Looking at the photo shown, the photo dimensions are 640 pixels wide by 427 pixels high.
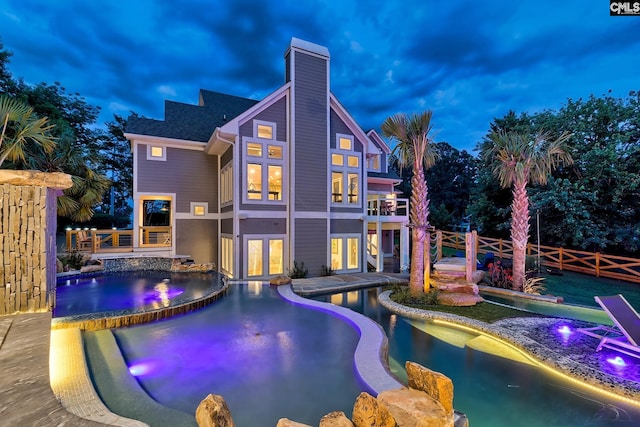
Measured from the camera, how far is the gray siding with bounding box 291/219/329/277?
39.7 ft

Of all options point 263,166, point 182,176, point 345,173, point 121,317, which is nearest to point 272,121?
point 263,166

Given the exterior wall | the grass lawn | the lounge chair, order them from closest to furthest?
the exterior wall
the lounge chair
the grass lawn

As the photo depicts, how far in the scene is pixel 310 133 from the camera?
1249cm

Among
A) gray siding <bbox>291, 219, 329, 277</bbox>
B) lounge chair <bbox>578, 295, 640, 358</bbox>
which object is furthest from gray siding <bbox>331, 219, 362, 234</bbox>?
lounge chair <bbox>578, 295, 640, 358</bbox>

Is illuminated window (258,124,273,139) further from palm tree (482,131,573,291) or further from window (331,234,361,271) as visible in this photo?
palm tree (482,131,573,291)

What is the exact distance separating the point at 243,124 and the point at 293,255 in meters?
5.86

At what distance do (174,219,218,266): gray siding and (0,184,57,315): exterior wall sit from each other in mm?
8427

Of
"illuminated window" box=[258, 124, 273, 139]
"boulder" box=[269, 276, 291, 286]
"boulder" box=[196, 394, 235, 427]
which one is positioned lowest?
"boulder" box=[269, 276, 291, 286]

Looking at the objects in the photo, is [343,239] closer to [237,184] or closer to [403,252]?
[403,252]

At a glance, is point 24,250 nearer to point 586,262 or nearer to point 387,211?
point 387,211

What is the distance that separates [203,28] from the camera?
25234mm

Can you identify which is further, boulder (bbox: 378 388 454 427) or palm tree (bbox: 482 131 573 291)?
palm tree (bbox: 482 131 573 291)

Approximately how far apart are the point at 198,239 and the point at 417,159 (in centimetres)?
1086

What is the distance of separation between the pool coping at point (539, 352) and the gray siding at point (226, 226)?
Answer: 737 cm
